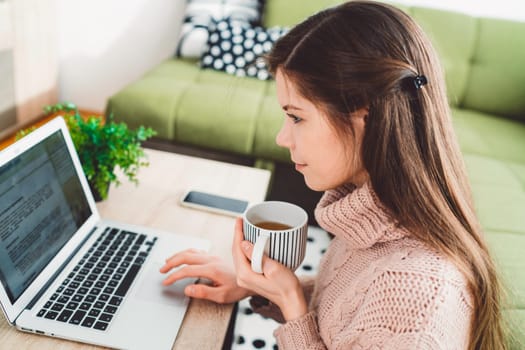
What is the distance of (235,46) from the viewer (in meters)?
2.40

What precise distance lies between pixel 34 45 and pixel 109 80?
0.52 meters

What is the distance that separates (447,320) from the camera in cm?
57

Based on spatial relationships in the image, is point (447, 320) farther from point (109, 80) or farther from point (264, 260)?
point (109, 80)

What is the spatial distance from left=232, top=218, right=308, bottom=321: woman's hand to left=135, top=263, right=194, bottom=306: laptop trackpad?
0.38 ft

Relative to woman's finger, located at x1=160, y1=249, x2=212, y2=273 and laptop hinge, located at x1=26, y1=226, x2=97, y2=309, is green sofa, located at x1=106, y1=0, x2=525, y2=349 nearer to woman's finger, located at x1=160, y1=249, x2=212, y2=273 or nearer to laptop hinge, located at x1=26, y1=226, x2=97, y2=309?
woman's finger, located at x1=160, y1=249, x2=212, y2=273

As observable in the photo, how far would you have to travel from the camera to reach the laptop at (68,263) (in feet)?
2.28

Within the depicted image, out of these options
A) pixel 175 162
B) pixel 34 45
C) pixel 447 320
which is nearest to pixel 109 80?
pixel 34 45

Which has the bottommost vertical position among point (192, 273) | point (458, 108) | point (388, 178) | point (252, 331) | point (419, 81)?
point (252, 331)

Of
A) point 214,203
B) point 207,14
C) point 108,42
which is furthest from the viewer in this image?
point 108,42

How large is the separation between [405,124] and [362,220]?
6.4 inches

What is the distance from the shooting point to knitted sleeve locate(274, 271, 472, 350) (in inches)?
22.0

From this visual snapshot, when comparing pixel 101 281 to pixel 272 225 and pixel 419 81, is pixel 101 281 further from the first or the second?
pixel 419 81

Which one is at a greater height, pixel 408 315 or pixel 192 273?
pixel 408 315

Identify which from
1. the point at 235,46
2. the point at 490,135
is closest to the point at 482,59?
the point at 490,135
